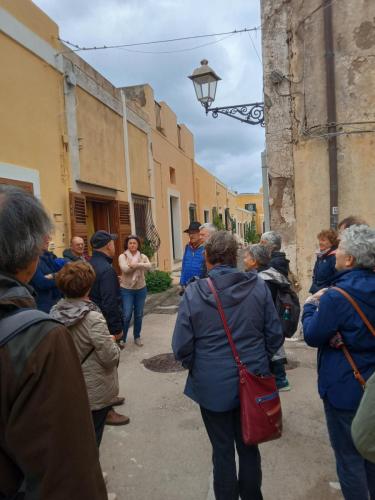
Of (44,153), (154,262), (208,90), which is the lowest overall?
(154,262)

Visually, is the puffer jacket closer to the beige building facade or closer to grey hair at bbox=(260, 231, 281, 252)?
grey hair at bbox=(260, 231, 281, 252)

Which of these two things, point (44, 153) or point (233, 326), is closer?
point (233, 326)

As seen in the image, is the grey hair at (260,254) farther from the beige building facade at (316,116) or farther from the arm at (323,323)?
the beige building facade at (316,116)

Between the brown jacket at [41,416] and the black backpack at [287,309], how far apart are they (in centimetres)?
271

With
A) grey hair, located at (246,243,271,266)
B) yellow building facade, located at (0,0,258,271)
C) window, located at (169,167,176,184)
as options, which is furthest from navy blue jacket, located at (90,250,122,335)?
window, located at (169,167,176,184)

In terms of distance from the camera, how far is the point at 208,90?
6.92m

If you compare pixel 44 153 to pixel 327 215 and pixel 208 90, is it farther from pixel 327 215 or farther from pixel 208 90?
pixel 327 215

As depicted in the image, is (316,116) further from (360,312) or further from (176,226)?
(176,226)

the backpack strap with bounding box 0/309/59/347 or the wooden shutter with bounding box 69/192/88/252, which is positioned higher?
the wooden shutter with bounding box 69/192/88/252

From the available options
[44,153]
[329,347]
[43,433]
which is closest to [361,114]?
[329,347]

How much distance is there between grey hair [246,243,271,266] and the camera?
3607mm

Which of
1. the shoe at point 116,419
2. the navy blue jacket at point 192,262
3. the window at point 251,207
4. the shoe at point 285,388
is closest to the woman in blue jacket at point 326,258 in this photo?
the shoe at point 285,388

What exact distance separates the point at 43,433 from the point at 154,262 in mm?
10558

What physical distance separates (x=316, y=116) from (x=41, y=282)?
4.30 m
